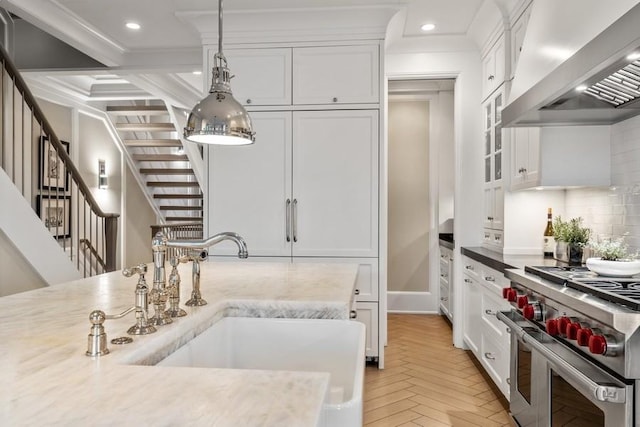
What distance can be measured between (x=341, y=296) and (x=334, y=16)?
2.46m

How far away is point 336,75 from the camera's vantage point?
3580 millimetres

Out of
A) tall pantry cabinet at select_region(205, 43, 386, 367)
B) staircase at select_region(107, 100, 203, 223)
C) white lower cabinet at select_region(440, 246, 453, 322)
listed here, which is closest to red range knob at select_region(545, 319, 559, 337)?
tall pantry cabinet at select_region(205, 43, 386, 367)

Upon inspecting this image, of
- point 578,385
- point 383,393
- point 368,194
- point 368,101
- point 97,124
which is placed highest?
point 97,124

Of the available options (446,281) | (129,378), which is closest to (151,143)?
(446,281)

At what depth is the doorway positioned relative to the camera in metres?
5.50

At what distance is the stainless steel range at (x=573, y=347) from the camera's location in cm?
140

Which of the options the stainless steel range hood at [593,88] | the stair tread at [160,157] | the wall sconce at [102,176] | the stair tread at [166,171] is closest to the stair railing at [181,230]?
the stair tread at [166,171]

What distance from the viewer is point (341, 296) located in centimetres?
176

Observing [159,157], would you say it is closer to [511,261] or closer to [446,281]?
[446,281]

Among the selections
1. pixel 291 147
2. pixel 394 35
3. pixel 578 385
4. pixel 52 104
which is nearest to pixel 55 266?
pixel 291 147

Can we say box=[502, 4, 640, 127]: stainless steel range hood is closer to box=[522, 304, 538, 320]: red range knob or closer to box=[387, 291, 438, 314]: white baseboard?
box=[522, 304, 538, 320]: red range knob

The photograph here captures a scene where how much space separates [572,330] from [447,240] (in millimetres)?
3353

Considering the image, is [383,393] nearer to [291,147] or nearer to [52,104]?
[291,147]

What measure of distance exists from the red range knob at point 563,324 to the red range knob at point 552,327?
1.3 inches
